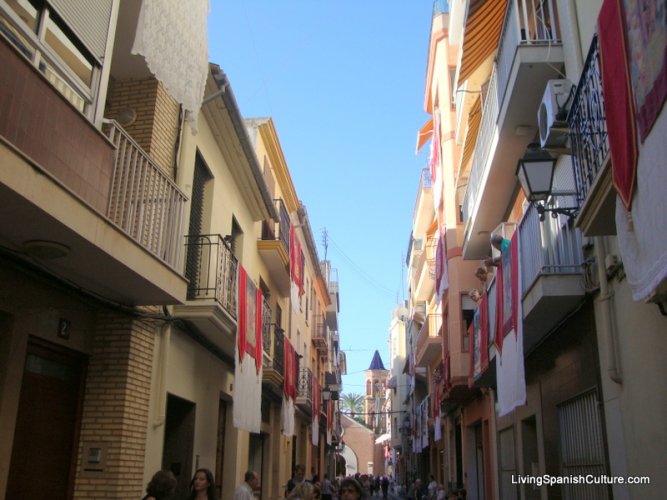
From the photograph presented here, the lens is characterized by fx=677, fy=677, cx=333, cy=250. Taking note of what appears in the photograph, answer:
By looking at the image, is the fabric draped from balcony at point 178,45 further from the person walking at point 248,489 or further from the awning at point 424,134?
the awning at point 424,134

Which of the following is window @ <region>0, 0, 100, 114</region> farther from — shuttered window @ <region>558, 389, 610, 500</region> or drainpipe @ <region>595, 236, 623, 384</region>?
shuttered window @ <region>558, 389, 610, 500</region>

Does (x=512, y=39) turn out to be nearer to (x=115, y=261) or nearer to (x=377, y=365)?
(x=115, y=261)

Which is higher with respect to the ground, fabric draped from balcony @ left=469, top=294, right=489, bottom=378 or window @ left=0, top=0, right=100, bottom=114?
window @ left=0, top=0, right=100, bottom=114

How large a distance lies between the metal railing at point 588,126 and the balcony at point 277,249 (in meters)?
9.63

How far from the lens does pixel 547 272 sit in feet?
28.2

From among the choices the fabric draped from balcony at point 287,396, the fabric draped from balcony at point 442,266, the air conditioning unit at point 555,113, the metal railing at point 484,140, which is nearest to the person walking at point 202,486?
the air conditioning unit at point 555,113

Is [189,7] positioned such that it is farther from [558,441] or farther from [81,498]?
[558,441]

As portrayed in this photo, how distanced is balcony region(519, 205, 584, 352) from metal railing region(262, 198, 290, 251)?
7.73m

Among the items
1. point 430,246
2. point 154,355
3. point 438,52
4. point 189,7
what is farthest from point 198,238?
point 430,246

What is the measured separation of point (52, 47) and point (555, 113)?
215 inches

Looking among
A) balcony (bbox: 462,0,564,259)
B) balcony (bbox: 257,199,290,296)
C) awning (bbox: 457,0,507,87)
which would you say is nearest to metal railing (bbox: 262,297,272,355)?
balcony (bbox: 257,199,290,296)

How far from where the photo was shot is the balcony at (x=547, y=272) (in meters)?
8.49

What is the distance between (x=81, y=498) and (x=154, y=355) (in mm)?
1990

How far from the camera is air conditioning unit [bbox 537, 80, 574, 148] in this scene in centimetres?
786
